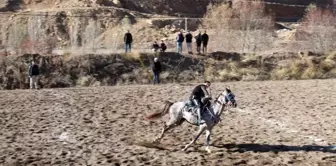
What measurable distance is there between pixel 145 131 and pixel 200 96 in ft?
10.3

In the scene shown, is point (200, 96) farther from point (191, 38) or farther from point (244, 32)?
point (244, 32)

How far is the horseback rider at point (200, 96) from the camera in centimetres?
1578

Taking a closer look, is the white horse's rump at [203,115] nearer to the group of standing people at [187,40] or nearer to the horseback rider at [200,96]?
the horseback rider at [200,96]

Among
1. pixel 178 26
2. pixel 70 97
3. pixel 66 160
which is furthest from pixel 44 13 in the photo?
pixel 66 160

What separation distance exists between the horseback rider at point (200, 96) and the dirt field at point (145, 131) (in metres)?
1.14

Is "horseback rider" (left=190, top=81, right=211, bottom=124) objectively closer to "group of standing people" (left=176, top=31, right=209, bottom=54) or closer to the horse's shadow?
the horse's shadow

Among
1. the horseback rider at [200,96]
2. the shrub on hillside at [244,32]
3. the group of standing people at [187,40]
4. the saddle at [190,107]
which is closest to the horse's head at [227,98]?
the horseback rider at [200,96]

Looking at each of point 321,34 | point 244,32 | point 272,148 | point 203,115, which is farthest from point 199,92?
point 321,34

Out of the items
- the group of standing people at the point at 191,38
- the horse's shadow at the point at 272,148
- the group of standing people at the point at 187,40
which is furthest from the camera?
the group of standing people at the point at 191,38

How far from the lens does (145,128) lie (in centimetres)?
1895

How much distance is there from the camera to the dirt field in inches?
592

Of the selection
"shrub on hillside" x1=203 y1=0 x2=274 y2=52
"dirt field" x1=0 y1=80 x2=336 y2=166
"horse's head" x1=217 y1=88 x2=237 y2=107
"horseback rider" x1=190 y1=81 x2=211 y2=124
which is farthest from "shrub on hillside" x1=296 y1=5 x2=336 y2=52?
"horse's head" x1=217 y1=88 x2=237 y2=107

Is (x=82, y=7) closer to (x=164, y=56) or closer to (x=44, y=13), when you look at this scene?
(x=44, y=13)

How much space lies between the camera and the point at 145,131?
18.5 meters
